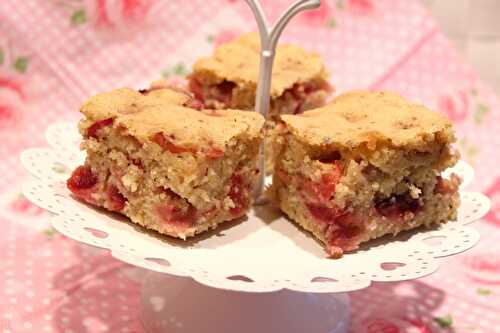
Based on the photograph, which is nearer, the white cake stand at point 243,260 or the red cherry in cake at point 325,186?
the white cake stand at point 243,260

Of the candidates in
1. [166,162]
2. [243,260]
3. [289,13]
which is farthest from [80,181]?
[289,13]

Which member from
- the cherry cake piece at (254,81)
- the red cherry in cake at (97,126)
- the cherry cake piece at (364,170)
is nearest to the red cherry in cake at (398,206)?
the cherry cake piece at (364,170)

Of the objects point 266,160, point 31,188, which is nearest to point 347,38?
point 266,160

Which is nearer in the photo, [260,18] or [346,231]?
[346,231]

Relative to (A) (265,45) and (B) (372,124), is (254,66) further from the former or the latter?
(B) (372,124)

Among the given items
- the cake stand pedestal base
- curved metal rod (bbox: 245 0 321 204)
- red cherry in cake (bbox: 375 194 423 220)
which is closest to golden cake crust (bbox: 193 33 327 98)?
curved metal rod (bbox: 245 0 321 204)

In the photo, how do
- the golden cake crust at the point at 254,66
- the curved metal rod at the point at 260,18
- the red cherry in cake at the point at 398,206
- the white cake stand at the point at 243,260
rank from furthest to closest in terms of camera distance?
the golden cake crust at the point at 254,66, the curved metal rod at the point at 260,18, the red cherry in cake at the point at 398,206, the white cake stand at the point at 243,260

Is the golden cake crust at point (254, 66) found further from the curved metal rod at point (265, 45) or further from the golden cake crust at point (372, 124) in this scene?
the golden cake crust at point (372, 124)

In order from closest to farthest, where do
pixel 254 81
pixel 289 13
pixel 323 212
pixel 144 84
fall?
pixel 323 212, pixel 289 13, pixel 254 81, pixel 144 84
